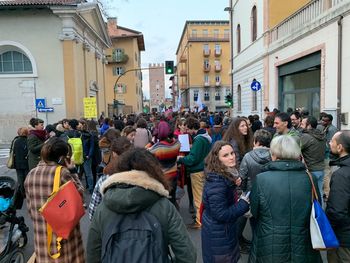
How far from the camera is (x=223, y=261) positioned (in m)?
3.19

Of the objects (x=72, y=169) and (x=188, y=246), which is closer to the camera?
(x=188, y=246)

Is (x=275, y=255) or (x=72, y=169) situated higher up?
(x=72, y=169)

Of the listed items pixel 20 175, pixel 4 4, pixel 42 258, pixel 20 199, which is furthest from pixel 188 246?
pixel 4 4

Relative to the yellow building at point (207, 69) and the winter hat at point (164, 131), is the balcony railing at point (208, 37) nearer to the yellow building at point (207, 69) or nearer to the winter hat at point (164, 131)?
the yellow building at point (207, 69)

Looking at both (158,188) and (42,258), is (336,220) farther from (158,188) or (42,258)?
(42,258)

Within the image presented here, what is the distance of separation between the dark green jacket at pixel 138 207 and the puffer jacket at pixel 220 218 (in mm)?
857

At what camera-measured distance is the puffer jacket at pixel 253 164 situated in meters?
4.12

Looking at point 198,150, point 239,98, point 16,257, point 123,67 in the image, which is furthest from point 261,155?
point 123,67

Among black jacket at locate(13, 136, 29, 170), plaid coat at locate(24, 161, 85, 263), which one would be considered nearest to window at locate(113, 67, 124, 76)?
black jacket at locate(13, 136, 29, 170)

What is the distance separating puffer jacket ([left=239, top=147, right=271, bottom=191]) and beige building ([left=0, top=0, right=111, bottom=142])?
18.3 metres

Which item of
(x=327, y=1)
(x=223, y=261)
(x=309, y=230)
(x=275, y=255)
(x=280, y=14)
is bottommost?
(x=223, y=261)

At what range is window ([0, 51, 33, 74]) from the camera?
21.3 m

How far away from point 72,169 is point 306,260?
2524 millimetres

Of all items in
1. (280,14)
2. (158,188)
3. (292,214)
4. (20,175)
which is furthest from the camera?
(280,14)
